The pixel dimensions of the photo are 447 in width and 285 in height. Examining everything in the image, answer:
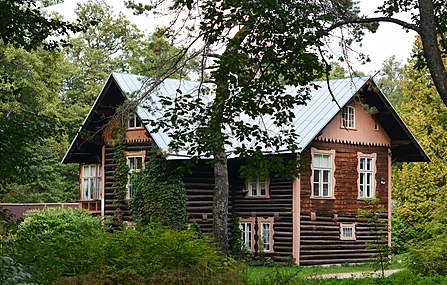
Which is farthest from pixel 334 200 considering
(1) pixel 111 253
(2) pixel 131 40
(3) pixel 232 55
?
(2) pixel 131 40

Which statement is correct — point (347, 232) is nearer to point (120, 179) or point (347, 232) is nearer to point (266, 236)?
point (266, 236)

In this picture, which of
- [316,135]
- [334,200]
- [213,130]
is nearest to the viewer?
[213,130]

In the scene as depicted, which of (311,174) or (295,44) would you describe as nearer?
(295,44)

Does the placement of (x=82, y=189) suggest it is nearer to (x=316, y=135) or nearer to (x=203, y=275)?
(x=316, y=135)

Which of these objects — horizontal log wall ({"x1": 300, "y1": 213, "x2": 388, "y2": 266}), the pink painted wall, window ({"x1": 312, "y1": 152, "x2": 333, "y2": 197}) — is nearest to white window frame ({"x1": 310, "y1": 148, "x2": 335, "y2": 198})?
window ({"x1": 312, "y1": 152, "x2": 333, "y2": 197})

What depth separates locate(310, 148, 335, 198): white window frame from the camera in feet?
96.8

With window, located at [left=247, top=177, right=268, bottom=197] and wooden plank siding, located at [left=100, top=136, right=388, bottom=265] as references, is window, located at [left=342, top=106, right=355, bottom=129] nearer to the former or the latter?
wooden plank siding, located at [left=100, top=136, right=388, bottom=265]

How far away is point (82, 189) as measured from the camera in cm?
3456

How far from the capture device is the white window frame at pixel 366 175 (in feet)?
103

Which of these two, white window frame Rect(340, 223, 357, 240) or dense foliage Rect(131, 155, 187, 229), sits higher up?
dense foliage Rect(131, 155, 187, 229)

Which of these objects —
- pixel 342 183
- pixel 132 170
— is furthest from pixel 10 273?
pixel 342 183

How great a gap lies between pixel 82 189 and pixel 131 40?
21.6 metres

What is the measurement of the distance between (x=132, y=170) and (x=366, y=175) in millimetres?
8890

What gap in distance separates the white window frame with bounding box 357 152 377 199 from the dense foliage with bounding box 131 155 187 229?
7.00 meters
